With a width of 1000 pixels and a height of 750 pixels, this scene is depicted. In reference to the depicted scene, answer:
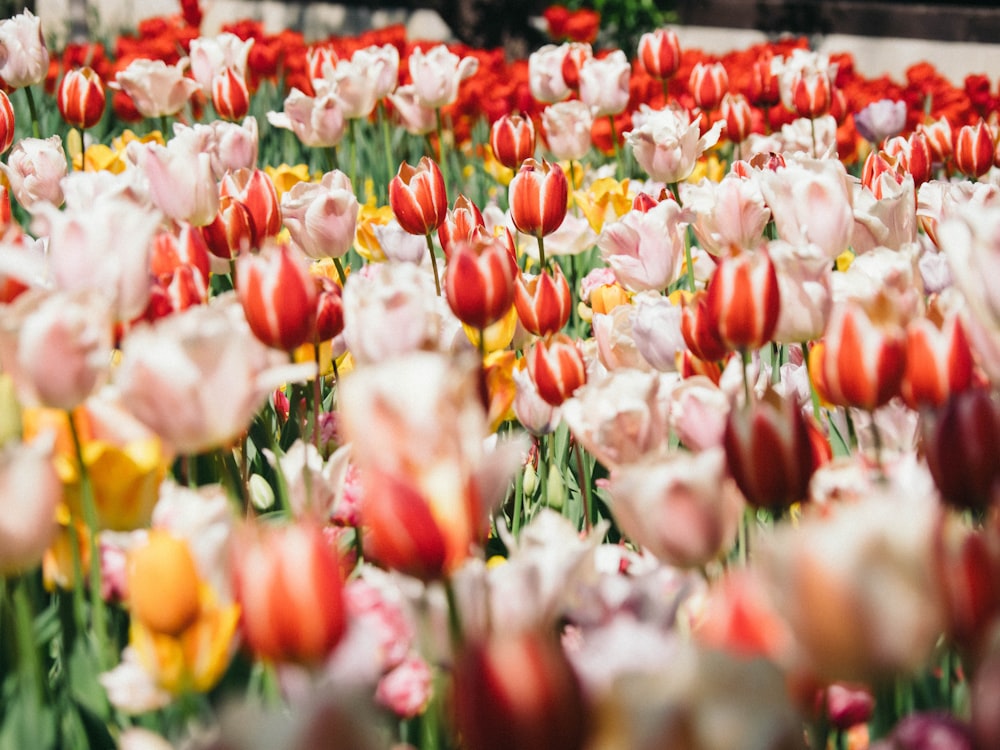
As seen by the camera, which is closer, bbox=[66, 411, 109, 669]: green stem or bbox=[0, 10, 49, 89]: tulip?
bbox=[66, 411, 109, 669]: green stem

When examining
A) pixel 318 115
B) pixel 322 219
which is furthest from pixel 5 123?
pixel 322 219

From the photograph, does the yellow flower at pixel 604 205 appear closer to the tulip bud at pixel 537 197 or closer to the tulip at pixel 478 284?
the tulip bud at pixel 537 197

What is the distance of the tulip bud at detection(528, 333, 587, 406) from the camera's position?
1.22 meters

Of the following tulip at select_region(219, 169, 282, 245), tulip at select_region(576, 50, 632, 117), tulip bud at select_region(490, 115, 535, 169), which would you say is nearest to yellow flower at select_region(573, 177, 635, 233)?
tulip bud at select_region(490, 115, 535, 169)

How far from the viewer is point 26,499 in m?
0.74

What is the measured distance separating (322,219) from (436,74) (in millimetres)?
1385

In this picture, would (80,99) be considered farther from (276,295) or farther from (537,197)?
(276,295)

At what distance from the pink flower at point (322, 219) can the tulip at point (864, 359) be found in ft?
3.20

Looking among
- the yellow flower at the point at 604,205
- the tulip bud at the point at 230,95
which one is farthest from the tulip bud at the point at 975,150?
the tulip bud at the point at 230,95

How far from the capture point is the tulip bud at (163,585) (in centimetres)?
69

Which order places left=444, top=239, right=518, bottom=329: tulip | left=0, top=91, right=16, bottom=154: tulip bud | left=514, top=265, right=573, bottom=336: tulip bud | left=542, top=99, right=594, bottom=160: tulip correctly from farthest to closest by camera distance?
left=542, top=99, right=594, bottom=160: tulip, left=0, top=91, right=16, bottom=154: tulip bud, left=514, top=265, right=573, bottom=336: tulip bud, left=444, top=239, right=518, bottom=329: tulip

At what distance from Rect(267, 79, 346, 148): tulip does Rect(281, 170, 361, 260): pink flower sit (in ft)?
2.59

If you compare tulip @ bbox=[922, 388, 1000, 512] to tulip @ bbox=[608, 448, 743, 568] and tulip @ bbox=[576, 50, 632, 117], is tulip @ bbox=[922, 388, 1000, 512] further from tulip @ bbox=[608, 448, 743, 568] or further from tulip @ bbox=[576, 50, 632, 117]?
tulip @ bbox=[576, 50, 632, 117]

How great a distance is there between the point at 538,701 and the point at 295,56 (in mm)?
4487
